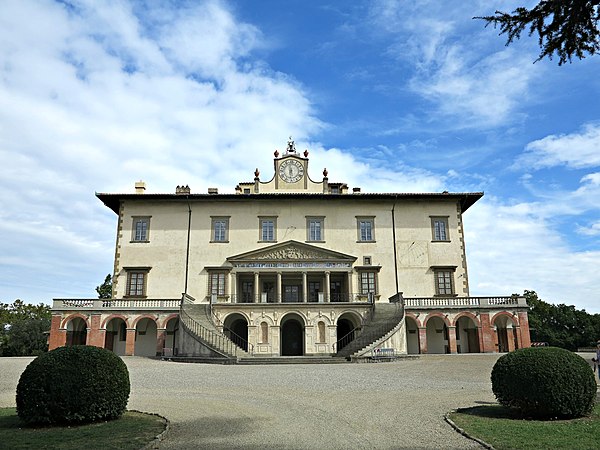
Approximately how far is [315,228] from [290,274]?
394 centimetres

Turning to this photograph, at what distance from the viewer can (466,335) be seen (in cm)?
3662

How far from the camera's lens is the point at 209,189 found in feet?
132

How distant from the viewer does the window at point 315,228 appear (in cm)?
3847

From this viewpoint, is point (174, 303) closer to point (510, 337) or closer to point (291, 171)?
point (291, 171)

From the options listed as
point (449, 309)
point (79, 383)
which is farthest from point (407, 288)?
point (79, 383)

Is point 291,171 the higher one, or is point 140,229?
point 291,171

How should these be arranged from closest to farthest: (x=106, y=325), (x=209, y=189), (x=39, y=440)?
(x=39, y=440) < (x=106, y=325) < (x=209, y=189)

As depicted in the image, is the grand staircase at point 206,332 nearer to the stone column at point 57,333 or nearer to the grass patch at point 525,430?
the stone column at point 57,333

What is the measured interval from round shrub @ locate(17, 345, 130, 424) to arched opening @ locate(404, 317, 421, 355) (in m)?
27.8

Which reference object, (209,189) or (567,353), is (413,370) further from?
(209,189)

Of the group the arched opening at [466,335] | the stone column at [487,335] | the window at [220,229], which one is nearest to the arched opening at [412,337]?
the arched opening at [466,335]

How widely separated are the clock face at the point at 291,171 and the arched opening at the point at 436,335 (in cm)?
1424

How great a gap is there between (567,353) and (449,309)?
2440 cm

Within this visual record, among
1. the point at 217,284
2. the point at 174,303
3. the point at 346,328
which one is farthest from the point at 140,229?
the point at 346,328
